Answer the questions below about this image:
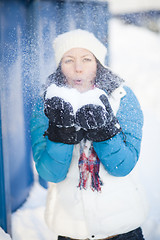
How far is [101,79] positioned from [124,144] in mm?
258

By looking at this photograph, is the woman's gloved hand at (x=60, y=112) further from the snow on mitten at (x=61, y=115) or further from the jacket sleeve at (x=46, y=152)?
the jacket sleeve at (x=46, y=152)

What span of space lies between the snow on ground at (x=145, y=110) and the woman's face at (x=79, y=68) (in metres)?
0.20

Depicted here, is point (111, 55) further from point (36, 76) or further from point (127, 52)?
point (36, 76)

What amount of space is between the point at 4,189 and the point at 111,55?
0.95 metres

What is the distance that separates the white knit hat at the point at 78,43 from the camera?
3.39 ft

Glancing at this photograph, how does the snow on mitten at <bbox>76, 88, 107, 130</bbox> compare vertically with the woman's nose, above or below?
below

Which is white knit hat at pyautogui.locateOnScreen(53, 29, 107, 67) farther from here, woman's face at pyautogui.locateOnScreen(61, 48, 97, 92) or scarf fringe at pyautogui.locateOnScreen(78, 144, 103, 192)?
scarf fringe at pyautogui.locateOnScreen(78, 144, 103, 192)

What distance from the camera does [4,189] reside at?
1.57 m

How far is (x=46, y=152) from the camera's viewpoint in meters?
1.05

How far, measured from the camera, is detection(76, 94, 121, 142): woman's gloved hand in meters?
0.87

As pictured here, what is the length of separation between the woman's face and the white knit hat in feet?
0.06

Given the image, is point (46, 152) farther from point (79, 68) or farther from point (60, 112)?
point (79, 68)

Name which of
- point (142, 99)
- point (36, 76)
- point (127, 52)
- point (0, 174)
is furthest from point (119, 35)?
point (0, 174)

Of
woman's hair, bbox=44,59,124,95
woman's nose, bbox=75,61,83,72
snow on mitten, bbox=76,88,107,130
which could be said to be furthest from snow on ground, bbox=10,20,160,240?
snow on mitten, bbox=76,88,107,130
